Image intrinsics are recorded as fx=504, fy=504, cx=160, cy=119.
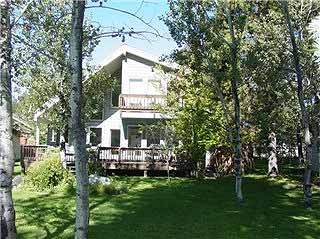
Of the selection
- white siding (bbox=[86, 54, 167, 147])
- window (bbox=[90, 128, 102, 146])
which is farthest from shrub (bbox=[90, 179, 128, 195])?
window (bbox=[90, 128, 102, 146])

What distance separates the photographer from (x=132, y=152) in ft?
86.3

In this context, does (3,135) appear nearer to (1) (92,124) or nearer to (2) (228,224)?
(2) (228,224)

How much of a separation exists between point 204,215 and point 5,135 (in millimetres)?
6865

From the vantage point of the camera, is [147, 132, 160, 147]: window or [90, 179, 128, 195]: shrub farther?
[147, 132, 160, 147]: window

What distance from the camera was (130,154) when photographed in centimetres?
2633

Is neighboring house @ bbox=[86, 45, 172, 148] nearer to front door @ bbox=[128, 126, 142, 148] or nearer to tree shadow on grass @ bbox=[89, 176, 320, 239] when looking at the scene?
front door @ bbox=[128, 126, 142, 148]

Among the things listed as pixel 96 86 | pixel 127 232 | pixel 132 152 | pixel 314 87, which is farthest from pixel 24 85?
pixel 127 232

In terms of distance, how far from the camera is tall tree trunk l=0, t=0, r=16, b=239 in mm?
8172

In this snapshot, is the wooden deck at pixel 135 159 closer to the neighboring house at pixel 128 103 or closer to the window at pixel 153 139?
the window at pixel 153 139

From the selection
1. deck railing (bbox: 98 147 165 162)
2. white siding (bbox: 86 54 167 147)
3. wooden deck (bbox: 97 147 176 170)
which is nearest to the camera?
wooden deck (bbox: 97 147 176 170)

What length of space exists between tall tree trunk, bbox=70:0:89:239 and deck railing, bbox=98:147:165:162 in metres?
19.3

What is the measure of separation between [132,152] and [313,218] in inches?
544

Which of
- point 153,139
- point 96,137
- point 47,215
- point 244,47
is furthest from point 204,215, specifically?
point 96,137

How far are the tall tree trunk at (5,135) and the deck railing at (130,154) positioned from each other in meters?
17.6
